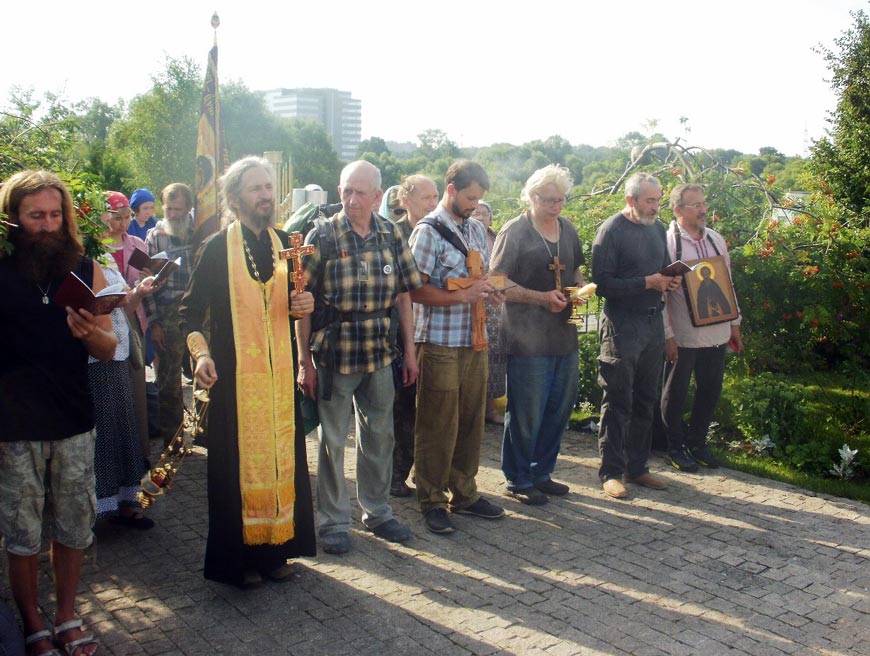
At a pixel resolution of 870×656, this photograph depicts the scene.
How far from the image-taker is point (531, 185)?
5902 mm

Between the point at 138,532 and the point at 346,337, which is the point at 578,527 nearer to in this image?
the point at 346,337

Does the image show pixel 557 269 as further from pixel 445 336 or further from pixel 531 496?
pixel 531 496

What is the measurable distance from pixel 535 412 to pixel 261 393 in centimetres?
223

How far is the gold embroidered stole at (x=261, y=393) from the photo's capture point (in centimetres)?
446

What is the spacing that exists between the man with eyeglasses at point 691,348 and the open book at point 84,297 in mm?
4459

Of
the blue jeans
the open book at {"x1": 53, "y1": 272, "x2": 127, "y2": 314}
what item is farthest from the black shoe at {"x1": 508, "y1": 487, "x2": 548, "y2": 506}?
the open book at {"x1": 53, "y1": 272, "x2": 127, "y2": 314}

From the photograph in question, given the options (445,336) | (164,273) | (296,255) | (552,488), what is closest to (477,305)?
(445,336)

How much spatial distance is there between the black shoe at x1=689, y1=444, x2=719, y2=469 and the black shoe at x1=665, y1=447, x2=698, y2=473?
10 centimetres

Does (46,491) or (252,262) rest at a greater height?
(252,262)

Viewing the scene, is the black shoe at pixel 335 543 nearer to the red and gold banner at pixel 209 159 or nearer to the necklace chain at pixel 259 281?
the necklace chain at pixel 259 281

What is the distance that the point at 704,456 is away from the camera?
23.0ft

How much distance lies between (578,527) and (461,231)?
206 cm

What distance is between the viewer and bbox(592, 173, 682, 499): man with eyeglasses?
20.3 feet

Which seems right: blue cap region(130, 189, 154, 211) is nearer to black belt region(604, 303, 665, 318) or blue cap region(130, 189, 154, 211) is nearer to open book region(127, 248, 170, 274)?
open book region(127, 248, 170, 274)
